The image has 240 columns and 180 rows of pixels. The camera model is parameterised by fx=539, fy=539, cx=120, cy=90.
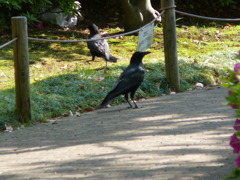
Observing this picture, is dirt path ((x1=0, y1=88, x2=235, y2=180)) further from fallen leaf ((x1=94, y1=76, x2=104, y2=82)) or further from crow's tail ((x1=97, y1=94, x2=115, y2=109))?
fallen leaf ((x1=94, y1=76, x2=104, y2=82))

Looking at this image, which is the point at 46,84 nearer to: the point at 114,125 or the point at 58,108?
the point at 58,108

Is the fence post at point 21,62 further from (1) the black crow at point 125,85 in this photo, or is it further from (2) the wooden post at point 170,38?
(2) the wooden post at point 170,38

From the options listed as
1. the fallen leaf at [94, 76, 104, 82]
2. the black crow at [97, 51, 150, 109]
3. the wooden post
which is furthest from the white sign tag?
the fallen leaf at [94, 76, 104, 82]

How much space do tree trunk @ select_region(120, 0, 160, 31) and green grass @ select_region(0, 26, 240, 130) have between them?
386 millimetres

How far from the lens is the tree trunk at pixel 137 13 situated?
12203 mm

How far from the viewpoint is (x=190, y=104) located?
25.0 ft

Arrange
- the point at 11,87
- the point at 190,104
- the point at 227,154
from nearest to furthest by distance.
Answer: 1. the point at 227,154
2. the point at 190,104
3. the point at 11,87

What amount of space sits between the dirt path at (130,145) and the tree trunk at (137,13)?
460cm

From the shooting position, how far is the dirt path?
15.0 ft

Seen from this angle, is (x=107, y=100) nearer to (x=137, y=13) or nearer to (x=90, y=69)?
(x=90, y=69)

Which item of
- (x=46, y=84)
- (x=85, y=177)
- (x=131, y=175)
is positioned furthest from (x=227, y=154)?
(x=46, y=84)

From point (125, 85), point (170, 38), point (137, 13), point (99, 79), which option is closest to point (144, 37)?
point (170, 38)

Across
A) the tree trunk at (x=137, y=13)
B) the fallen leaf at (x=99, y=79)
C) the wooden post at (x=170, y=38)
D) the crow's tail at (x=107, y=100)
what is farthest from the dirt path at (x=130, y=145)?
the tree trunk at (x=137, y=13)

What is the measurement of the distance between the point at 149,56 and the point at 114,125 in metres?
4.06
